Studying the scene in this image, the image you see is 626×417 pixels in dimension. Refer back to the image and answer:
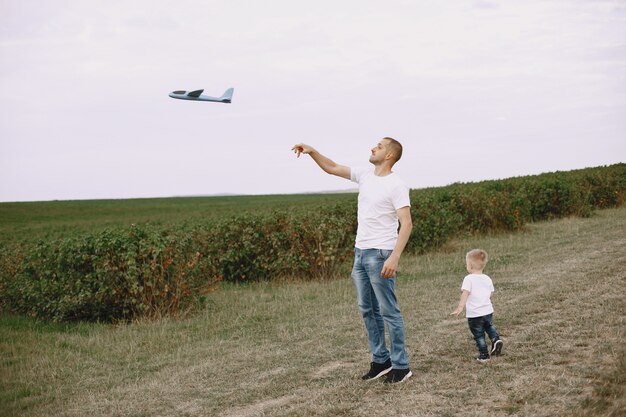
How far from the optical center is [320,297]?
11969 mm

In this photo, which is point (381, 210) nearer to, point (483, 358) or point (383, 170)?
point (383, 170)

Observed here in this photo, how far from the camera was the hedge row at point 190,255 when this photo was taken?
1071cm

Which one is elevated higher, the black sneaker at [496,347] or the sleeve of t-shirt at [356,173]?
the sleeve of t-shirt at [356,173]

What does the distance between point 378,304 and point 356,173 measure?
50.3 inches

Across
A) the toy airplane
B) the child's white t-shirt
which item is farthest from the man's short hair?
the toy airplane

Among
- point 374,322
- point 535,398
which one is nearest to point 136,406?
point 374,322

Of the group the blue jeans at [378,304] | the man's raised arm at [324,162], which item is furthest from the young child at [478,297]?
the man's raised arm at [324,162]

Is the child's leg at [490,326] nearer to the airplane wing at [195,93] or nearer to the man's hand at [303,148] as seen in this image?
the man's hand at [303,148]

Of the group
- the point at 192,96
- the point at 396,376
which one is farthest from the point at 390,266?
the point at 192,96

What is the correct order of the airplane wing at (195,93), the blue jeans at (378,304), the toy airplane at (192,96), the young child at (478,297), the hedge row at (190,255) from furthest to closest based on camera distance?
1. the airplane wing at (195,93)
2. the toy airplane at (192,96)
3. the hedge row at (190,255)
4. the young child at (478,297)
5. the blue jeans at (378,304)

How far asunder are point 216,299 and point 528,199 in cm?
1457

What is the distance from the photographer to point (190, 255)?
11.8 metres

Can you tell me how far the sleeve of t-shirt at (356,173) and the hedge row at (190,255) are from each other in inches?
208

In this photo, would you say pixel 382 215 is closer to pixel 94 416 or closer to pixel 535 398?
pixel 535 398
